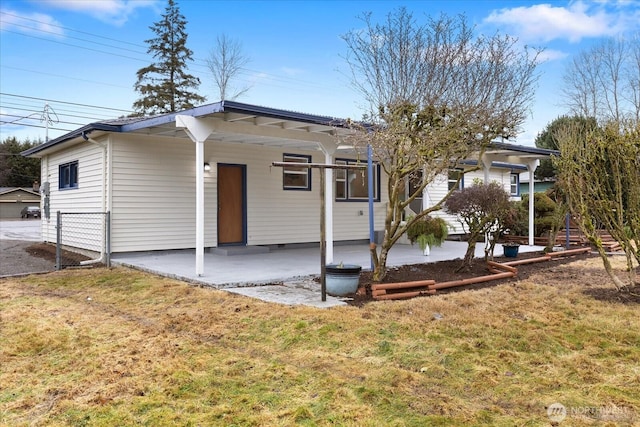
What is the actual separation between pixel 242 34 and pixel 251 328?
98.0 ft

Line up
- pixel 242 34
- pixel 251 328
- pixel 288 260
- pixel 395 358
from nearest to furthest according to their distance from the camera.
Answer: pixel 395 358, pixel 251 328, pixel 288 260, pixel 242 34

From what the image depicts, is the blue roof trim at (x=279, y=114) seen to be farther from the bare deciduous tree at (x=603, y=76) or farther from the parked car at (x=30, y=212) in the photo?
the parked car at (x=30, y=212)

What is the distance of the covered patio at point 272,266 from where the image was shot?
21.9 ft

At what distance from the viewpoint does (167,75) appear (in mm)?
31938

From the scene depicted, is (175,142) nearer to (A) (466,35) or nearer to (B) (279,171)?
(B) (279,171)

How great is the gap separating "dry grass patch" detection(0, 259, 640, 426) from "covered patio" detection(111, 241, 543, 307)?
1.64 feet

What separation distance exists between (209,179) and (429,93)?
17.7 feet

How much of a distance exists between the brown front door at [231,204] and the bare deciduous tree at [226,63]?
71.9ft

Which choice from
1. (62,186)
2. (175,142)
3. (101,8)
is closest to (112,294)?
(175,142)

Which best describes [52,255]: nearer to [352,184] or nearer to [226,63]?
[352,184]

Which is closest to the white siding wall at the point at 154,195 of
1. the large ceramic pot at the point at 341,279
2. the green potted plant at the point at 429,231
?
the green potted plant at the point at 429,231

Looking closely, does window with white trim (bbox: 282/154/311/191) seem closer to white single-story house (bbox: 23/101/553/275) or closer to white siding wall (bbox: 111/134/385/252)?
white single-story house (bbox: 23/101/553/275)

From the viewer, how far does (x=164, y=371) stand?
381cm

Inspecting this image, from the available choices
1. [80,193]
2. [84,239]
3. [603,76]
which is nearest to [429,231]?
[84,239]
